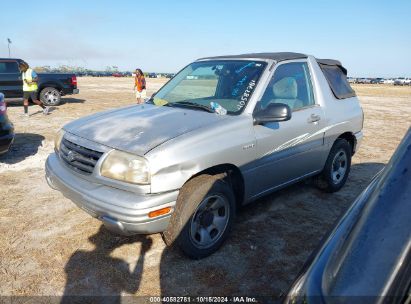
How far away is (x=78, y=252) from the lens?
329 centimetres

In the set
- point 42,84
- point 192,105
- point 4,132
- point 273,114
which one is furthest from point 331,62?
point 42,84

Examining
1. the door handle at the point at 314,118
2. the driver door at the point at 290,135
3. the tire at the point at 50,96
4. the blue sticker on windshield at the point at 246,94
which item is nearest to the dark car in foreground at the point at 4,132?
the blue sticker on windshield at the point at 246,94

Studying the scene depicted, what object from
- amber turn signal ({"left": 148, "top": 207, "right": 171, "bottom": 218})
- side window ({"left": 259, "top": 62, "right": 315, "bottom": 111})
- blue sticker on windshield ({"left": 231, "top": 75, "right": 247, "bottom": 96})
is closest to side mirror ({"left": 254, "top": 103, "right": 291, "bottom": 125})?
side window ({"left": 259, "top": 62, "right": 315, "bottom": 111})

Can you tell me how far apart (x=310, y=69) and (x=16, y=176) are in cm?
469

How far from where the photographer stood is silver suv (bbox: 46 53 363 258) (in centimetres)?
275

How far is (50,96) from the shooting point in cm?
1345

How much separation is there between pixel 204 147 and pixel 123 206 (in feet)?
2.76

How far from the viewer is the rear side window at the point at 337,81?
466 cm

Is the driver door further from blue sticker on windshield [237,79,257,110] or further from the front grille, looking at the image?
the front grille

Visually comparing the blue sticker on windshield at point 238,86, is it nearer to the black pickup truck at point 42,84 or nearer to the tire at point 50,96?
the black pickup truck at point 42,84

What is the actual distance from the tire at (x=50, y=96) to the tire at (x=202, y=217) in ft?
40.1

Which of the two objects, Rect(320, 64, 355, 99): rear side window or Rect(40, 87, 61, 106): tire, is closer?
Rect(320, 64, 355, 99): rear side window

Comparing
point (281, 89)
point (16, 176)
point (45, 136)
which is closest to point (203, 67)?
point (281, 89)

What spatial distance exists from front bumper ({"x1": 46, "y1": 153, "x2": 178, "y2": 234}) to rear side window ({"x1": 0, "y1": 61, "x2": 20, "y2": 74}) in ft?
39.4
